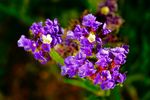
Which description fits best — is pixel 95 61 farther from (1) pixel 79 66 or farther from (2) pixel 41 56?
(2) pixel 41 56

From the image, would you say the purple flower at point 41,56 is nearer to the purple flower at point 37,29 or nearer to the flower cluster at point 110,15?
the purple flower at point 37,29

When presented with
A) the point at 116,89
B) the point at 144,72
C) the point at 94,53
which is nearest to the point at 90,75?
the point at 94,53

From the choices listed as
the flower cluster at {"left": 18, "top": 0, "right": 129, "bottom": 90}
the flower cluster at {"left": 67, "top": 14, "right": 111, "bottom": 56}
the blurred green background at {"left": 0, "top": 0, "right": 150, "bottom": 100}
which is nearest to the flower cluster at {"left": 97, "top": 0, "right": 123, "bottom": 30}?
the flower cluster at {"left": 18, "top": 0, "right": 129, "bottom": 90}

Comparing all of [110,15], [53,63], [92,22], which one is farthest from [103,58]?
[53,63]

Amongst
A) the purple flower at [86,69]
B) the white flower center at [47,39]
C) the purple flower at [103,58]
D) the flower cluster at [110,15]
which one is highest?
the flower cluster at [110,15]

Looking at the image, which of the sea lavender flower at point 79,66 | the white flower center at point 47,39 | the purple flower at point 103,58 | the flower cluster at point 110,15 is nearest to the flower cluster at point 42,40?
the white flower center at point 47,39

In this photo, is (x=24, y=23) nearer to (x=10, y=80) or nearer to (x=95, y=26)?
(x=10, y=80)
